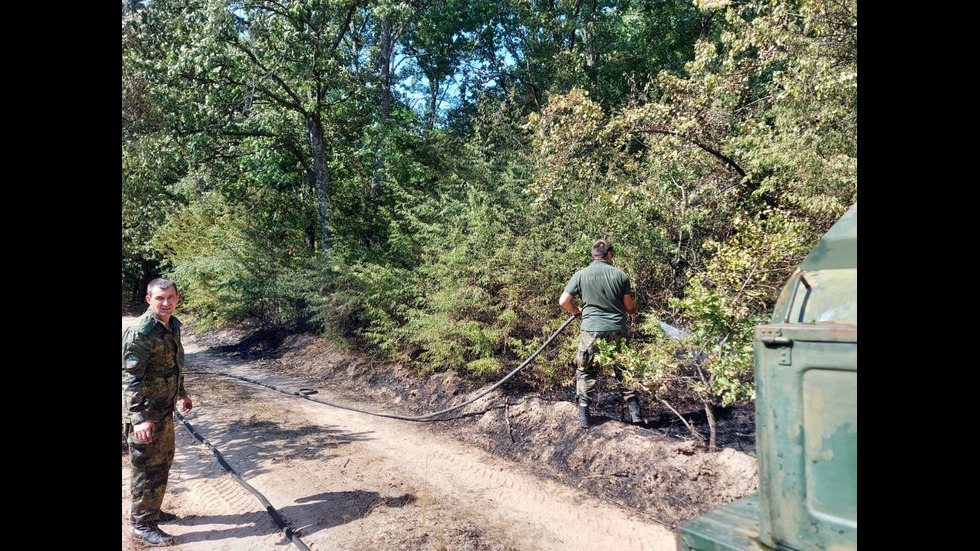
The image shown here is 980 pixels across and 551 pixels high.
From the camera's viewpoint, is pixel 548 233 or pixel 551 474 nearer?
pixel 551 474

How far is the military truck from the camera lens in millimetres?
1564

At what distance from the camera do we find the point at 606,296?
6.19m

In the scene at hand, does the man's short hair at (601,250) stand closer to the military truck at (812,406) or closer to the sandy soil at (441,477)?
the sandy soil at (441,477)

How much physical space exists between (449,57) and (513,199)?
1534 cm

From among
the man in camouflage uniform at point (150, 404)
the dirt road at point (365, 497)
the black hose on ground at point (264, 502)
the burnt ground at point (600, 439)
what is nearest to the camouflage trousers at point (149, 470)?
the man in camouflage uniform at point (150, 404)

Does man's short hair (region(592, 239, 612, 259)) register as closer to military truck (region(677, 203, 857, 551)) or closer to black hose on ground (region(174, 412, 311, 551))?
black hose on ground (region(174, 412, 311, 551))

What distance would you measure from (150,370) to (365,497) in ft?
6.80

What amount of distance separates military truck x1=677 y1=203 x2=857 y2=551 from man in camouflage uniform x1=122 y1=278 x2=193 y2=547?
4002 mm

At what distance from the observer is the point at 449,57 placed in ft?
74.0

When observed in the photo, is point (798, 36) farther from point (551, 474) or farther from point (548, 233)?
point (551, 474)

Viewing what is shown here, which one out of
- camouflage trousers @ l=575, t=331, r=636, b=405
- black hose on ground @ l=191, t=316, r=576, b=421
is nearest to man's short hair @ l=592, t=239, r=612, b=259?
black hose on ground @ l=191, t=316, r=576, b=421

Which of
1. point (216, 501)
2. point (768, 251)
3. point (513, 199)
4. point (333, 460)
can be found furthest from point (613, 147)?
point (216, 501)

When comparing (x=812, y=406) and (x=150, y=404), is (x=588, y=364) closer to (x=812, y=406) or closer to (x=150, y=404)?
(x=150, y=404)

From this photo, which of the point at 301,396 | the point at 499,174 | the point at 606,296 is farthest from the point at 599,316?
the point at 499,174
